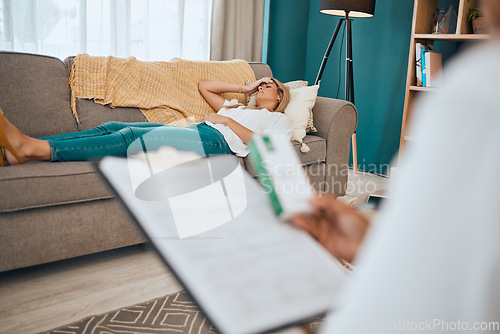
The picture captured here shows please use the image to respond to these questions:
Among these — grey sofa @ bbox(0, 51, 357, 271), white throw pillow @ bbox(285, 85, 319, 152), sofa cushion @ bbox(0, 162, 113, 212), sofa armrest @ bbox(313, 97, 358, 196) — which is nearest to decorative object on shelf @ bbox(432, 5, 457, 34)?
sofa armrest @ bbox(313, 97, 358, 196)

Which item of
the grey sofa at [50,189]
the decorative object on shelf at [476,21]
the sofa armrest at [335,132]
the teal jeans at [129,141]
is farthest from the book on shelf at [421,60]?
the teal jeans at [129,141]

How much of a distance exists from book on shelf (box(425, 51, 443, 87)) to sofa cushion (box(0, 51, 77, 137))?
240 cm

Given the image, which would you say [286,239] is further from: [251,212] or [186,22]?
[186,22]

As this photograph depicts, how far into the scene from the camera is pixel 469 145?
0.88 ft

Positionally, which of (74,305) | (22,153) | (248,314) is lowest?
(74,305)

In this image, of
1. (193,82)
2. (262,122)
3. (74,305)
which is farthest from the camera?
(193,82)

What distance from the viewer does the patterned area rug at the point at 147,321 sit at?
4.30ft

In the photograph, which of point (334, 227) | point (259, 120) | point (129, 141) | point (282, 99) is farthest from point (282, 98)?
point (334, 227)

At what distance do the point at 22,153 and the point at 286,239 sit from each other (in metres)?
1.53

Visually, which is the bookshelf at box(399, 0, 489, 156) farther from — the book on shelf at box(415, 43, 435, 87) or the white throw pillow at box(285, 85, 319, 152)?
the white throw pillow at box(285, 85, 319, 152)

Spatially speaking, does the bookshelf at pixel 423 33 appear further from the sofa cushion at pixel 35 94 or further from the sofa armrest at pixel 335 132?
the sofa cushion at pixel 35 94

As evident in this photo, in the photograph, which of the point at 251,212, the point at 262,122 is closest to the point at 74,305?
the point at 251,212

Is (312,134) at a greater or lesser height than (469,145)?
lesser

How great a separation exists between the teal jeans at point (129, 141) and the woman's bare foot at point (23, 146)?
4 cm
